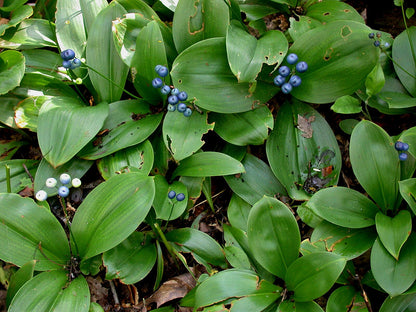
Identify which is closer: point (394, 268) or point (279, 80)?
point (394, 268)

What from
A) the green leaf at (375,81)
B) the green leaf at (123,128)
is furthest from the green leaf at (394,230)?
the green leaf at (123,128)

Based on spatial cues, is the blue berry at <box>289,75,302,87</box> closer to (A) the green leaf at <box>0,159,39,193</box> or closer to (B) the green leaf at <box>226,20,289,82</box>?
(B) the green leaf at <box>226,20,289,82</box>

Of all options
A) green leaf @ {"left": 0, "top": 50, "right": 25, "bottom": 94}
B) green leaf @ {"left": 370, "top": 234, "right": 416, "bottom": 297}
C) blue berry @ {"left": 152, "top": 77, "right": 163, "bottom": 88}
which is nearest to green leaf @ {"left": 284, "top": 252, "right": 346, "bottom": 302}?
green leaf @ {"left": 370, "top": 234, "right": 416, "bottom": 297}

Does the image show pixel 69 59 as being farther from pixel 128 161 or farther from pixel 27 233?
pixel 27 233

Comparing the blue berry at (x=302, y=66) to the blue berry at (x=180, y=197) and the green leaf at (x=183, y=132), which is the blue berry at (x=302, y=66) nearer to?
the green leaf at (x=183, y=132)

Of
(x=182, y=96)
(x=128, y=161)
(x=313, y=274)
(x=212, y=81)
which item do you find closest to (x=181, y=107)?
(x=182, y=96)
